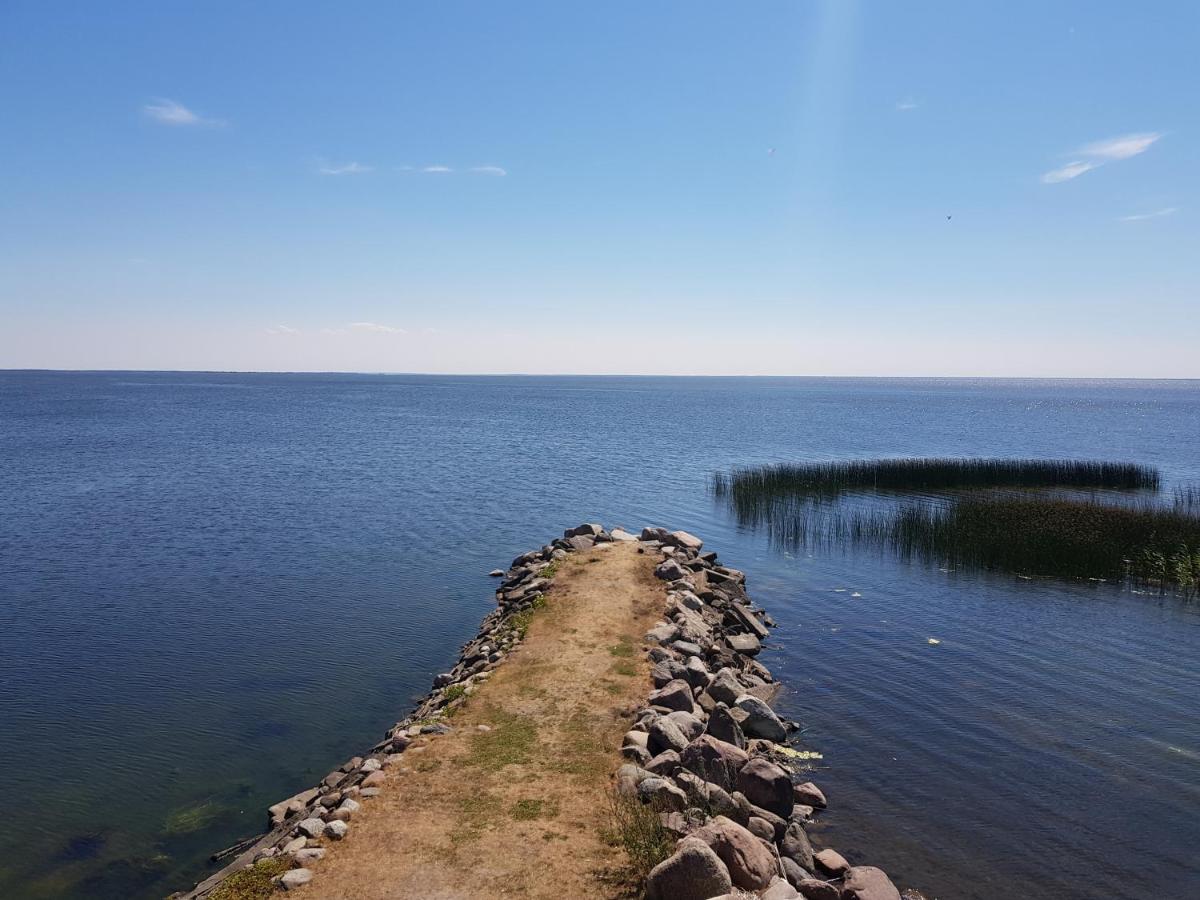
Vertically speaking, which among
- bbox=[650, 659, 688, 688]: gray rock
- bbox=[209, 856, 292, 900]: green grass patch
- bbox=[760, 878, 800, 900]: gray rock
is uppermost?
bbox=[760, 878, 800, 900]: gray rock

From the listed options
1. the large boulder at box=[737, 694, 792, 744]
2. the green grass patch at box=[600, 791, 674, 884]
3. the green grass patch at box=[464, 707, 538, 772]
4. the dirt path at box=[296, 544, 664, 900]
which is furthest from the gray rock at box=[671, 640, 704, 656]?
the green grass patch at box=[600, 791, 674, 884]

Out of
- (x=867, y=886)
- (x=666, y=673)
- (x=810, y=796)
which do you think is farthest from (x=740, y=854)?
(x=666, y=673)

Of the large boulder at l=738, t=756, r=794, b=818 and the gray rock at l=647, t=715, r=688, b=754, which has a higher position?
the gray rock at l=647, t=715, r=688, b=754

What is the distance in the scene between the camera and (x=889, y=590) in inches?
1203

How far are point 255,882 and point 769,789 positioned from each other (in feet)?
28.4

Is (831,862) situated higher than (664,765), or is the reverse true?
(664,765)

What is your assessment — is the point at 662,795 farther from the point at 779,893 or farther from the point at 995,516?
the point at 995,516

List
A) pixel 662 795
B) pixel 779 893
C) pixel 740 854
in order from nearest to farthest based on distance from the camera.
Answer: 1. pixel 779 893
2. pixel 740 854
3. pixel 662 795

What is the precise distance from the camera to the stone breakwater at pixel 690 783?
10656mm

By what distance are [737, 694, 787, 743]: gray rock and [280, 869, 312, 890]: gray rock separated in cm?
1019

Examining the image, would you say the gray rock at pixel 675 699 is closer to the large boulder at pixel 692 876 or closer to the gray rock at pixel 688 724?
the gray rock at pixel 688 724

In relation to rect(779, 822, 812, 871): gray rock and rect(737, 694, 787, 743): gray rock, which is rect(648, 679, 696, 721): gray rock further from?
rect(779, 822, 812, 871): gray rock

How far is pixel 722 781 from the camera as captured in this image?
13.8 m

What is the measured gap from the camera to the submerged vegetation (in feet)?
107
